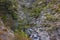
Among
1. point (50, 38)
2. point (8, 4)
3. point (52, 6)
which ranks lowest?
point (50, 38)

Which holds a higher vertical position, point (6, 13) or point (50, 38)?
point (6, 13)

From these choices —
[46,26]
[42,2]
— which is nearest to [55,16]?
[46,26]

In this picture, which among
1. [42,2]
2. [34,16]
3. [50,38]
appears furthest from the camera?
[42,2]

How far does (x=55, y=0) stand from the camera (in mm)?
10008

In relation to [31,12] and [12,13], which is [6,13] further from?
[31,12]

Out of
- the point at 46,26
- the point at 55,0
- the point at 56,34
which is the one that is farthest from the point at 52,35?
the point at 55,0

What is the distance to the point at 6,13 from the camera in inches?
315

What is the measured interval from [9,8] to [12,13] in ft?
0.91

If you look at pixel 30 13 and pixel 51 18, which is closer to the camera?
pixel 51 18

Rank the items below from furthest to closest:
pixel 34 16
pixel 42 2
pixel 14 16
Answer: pixel 42 2 → pixel 34 16 → pixel 14 16

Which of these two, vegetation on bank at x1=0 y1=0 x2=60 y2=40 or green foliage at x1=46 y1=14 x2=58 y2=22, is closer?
vegetation on bank at x1=0 y1=0 x2=60 y2=40

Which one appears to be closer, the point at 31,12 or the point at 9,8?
the point at 9,8

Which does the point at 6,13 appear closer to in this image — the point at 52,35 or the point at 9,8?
the point at 9,8

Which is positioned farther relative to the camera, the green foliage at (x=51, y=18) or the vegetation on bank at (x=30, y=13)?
the green foliage at (x=51, y=18)
